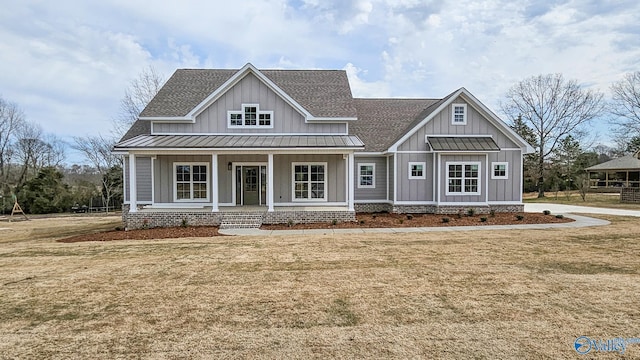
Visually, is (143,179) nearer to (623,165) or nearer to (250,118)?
(250,118)

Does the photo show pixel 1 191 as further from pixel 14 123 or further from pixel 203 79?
pixel 203 79

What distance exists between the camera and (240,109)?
683 inches

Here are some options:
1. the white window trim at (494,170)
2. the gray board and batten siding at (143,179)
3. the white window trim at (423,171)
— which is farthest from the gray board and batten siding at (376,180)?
the gray board and batten siding at (143,179)

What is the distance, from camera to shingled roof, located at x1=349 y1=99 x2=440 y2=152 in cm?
1927

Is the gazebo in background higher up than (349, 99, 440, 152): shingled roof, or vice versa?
(349, 99, 440, 152): shingled roof

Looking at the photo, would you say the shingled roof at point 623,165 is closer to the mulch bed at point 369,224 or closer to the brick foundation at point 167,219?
the mulch bed at point 369,224

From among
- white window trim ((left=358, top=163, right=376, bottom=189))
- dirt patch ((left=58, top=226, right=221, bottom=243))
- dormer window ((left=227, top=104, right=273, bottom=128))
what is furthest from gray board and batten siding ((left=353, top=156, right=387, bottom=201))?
dirt patch ((left=58, top=226, right=221, bottom=243))

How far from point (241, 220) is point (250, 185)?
127 inches

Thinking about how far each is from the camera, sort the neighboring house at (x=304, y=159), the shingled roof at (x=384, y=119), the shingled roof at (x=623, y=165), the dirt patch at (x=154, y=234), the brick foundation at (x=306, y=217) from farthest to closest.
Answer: the shingled roof at (x=623, y=165), the shingled roof at (x=384, y=119), the neighboring house at (x=304, y=159), the brick foundation at (x=306, y=217), the dirt patch at (x=154, y=234)

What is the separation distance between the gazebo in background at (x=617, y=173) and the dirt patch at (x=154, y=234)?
3359cm

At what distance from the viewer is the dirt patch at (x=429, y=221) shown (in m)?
14.3

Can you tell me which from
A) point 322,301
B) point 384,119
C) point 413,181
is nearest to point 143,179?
point 413,181

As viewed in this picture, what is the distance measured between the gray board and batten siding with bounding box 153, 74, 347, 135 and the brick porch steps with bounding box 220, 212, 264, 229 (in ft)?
14.6

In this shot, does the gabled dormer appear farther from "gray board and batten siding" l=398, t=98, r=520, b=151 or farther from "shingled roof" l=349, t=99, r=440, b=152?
"gray board and batten siding" l=398, t=98, r=520, b=151
